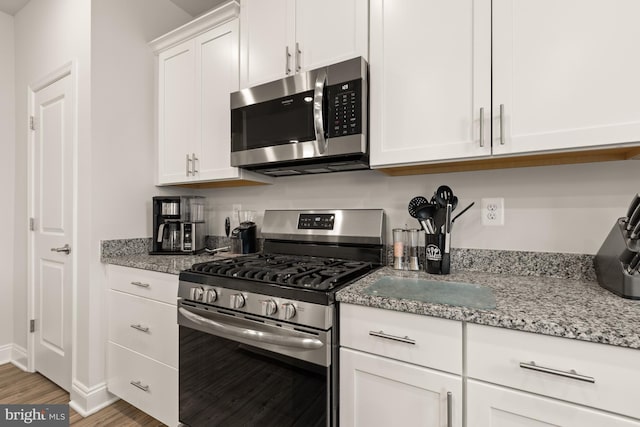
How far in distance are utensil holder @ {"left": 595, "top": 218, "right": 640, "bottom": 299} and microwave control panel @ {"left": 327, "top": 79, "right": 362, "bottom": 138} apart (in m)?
1.04

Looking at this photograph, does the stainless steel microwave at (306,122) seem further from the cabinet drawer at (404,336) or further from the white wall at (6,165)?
the white wall at (6,165)

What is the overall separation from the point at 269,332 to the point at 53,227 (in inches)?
78.9

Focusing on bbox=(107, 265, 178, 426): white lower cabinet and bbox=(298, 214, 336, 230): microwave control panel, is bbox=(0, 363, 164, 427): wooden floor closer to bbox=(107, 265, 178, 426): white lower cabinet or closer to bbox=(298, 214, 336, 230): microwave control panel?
bbox=(107, 265, 178, 426): white lower cabinet

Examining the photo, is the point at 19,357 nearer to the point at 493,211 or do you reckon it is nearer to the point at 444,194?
the point at 444,194

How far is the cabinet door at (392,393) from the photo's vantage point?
A: 2.98ft

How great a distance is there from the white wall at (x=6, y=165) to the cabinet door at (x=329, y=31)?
2679mm

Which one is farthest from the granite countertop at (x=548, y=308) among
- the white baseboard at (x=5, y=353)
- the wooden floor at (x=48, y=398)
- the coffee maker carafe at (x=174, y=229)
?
the white baseboard at (x=5, y=353)

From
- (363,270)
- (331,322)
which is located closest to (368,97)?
(363,270)

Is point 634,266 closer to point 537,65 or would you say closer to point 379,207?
point 537,65

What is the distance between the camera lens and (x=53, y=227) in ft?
7.07

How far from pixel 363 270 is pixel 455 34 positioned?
106 cm

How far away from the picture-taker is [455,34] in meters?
1.20

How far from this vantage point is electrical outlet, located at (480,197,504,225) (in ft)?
4.55

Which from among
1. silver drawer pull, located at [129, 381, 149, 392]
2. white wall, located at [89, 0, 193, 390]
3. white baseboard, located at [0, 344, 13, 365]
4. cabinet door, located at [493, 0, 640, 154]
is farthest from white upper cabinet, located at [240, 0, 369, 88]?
white baseboard, located at [0, 344, 13, 365]
